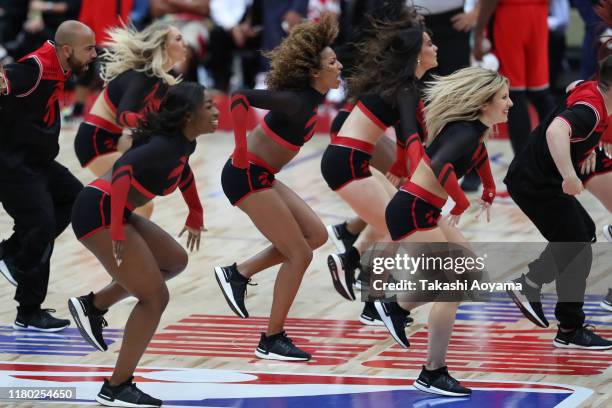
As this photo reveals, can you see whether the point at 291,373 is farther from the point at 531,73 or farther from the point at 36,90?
the point at 531,73

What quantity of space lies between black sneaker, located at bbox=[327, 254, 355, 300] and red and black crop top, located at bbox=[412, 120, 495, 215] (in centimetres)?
141

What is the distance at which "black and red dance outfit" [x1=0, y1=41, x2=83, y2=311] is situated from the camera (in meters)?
6.90

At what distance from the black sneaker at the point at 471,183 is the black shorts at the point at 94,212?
530cm

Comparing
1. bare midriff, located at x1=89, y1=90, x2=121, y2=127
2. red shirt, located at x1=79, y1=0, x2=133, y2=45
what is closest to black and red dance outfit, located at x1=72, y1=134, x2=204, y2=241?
bare midriff, located at x1=89, y1=90, x2=121, y2=127

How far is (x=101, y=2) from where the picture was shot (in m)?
13.4

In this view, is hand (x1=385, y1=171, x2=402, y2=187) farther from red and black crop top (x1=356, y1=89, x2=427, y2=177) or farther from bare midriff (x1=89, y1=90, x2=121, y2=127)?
bare midriff (x1=89, y1=90, x2=121, y2=127)

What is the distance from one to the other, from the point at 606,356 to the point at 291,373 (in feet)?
5.45

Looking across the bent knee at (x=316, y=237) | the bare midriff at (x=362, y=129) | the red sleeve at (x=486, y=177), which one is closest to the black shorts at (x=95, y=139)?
the bare midriff at (x=362, y=129)

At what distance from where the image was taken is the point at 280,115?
265 inches

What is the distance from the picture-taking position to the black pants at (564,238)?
6699 mm

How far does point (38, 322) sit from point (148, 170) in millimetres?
1776

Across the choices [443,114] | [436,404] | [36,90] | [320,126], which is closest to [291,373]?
[436,404]

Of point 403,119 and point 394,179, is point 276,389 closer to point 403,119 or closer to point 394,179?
point 403,119

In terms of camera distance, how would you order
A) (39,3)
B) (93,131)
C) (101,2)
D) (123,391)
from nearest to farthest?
(123,391) < (93,131) < (101,2) < (39,3)
